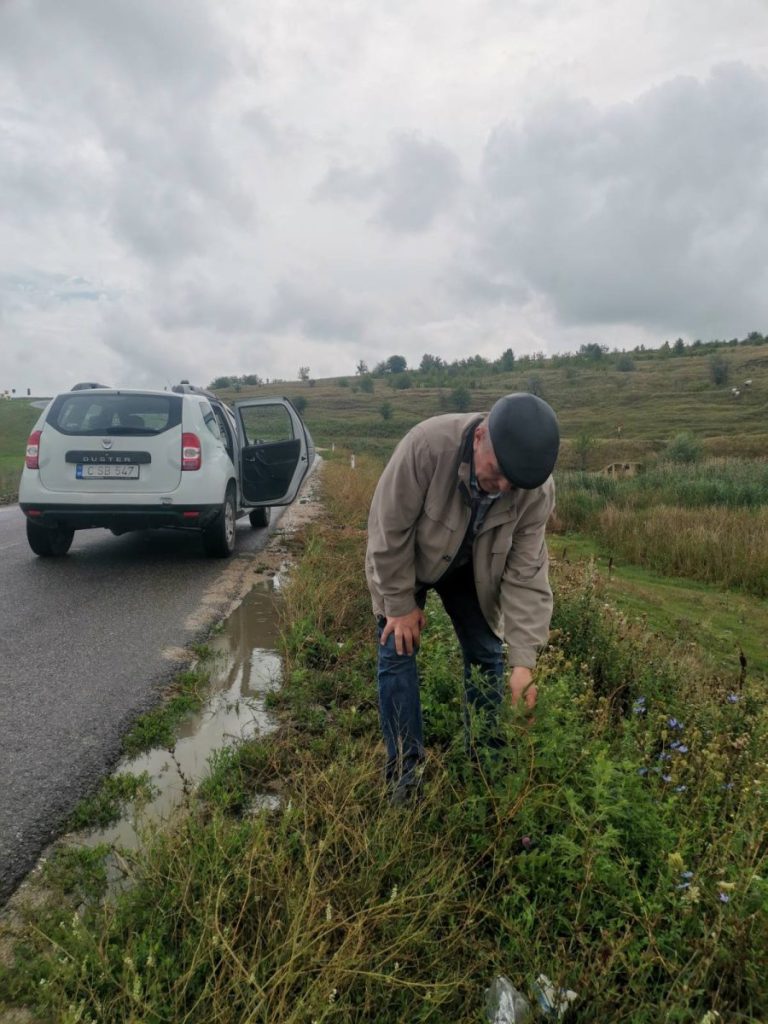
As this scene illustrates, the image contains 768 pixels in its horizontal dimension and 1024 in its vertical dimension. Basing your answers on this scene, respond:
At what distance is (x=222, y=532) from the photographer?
7.89 m

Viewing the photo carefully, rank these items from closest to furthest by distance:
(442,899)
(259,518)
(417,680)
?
(442,899) → (417,680) → (259,518)

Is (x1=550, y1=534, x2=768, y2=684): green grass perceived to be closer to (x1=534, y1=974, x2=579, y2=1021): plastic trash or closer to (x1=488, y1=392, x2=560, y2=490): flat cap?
(x1=488, y1=392, x2=560, y2=490): flat cap

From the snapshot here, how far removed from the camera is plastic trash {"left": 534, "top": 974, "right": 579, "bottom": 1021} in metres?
1.85

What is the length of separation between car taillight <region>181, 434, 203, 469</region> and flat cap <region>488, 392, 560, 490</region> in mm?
5400

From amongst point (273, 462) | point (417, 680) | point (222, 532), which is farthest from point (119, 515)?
point (417, 680)

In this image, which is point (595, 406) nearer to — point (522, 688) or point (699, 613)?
point (699, 613)

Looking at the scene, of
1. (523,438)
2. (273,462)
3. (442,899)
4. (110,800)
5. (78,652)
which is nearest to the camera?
(442,899)

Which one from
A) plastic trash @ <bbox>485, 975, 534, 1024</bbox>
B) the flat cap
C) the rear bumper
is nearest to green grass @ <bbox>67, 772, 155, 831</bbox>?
plastic trash @ <bbox>485, 975, 534, 1024</bbox>

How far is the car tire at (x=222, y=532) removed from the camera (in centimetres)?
778

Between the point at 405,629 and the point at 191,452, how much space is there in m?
5.06

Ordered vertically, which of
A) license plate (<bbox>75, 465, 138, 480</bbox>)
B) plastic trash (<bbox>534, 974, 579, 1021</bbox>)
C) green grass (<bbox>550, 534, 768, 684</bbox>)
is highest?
license plate (<bbox>75, 465, 138, 480</bbox>)

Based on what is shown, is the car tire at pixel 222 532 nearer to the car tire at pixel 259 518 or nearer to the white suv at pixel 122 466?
the white suv at pixel 122 466

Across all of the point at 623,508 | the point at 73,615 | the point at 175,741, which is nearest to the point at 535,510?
the point at 175,741

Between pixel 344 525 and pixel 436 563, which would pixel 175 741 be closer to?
pixel 436 563
